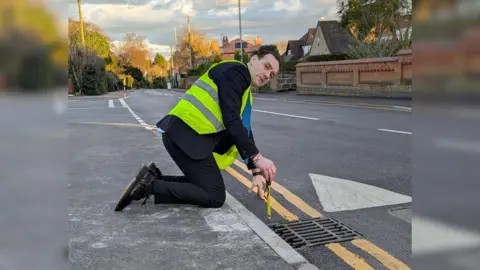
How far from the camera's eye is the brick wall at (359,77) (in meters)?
20.0

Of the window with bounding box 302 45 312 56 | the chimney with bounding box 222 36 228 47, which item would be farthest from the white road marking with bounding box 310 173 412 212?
the chimney with bounding box 222 36 228 47

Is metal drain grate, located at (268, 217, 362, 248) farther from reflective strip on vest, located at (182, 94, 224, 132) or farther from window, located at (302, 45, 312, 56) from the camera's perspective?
window, located at (302, 45, 312, 56)

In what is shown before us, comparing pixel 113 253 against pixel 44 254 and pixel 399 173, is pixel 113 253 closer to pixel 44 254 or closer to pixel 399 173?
pixel 44 254

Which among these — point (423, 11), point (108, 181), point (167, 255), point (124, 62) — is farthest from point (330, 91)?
point (124, 62)

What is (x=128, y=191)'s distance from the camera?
4.36 meters

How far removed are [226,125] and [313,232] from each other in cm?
118

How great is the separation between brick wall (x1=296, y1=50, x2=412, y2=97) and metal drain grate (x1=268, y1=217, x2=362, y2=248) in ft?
45.0

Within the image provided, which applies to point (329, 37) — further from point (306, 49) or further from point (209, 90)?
point (209, 90)

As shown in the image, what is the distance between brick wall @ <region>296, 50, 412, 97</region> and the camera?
65.6 feet

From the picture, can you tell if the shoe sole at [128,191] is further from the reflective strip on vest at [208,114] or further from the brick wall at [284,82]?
the brick wall at [284,82]

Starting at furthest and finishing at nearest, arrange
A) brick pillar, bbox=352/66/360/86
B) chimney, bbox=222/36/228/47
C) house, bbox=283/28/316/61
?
chimney, bbox=222/36/228/47 → house, bbox=283/28/316/61 → brick pillar, bbox=352/66/360/86

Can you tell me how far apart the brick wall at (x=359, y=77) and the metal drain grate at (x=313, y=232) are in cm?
1370

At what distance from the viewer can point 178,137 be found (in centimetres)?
425

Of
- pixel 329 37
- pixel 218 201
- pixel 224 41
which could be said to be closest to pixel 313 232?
pixel 218 201
